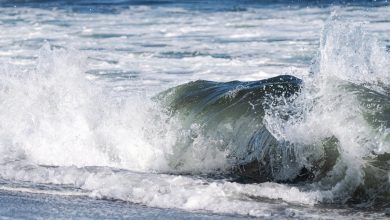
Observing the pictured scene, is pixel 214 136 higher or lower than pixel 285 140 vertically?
lower

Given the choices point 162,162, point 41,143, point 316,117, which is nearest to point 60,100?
point 41,143

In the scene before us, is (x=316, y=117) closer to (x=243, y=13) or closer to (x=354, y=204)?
(x=354, y=204)

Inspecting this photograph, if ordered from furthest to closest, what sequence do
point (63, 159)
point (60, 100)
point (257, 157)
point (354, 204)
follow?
point (60, 100)
point (63, 159)
point (257, 157)
point (354, 204)

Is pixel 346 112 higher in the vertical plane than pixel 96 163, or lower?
higher

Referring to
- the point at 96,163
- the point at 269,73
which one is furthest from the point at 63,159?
the point at 269,73

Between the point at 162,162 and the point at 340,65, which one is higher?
the point at 340,65

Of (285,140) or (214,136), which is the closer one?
(285,140)

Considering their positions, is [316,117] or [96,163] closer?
[316,117]

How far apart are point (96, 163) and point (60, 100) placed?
129cm

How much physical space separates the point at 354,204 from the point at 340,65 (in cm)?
225

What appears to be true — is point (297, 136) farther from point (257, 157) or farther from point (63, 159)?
point (63, 159)

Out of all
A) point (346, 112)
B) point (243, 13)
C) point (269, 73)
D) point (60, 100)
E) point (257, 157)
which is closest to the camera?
point (346, 112)

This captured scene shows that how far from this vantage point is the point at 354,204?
271 inches

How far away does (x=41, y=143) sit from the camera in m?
9.02
